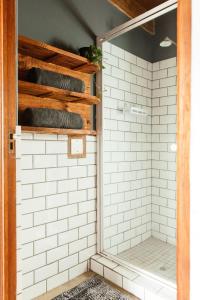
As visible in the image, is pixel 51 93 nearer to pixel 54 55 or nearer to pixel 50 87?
pixel 50 87

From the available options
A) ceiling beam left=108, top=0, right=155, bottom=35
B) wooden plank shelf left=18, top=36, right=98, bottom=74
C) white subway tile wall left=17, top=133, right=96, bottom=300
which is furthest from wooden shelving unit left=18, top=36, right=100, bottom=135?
ceiling beam left=108, top=0, right=155, bottom=35

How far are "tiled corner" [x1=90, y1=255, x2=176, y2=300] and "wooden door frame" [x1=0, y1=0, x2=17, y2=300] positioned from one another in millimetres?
908

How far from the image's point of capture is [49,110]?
157 cm

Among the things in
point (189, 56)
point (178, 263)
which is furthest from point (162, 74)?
point (178, 263)

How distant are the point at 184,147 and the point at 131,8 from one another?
7.82ft

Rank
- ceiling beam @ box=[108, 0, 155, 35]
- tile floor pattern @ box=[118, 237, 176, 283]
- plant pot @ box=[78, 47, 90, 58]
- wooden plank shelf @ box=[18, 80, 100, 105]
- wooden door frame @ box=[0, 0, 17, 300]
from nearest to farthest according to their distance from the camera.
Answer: wooden door frame @ box=[0, 0, 17, 300]
wooden plank shelf @ box=[18, 80, 100, 105]
plant pot @ box=[78, 47, 90, 58]
tile floor pattern @ box=[118, 237, 176, 283]
ceiling beam @ box=[108, 0, 155, 35]

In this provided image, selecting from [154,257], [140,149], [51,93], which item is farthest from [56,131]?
[154,257]

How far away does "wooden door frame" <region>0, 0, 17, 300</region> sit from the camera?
3.42ft

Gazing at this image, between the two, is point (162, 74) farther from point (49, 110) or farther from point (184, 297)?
point (184, 297)

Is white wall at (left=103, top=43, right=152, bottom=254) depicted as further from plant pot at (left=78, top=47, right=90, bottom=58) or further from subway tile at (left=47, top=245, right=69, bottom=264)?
subway tile at (left=47, top=245, right=69, bottom=264)

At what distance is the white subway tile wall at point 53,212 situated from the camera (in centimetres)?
155

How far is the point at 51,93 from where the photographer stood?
159cm

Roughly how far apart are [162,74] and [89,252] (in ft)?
6.61
